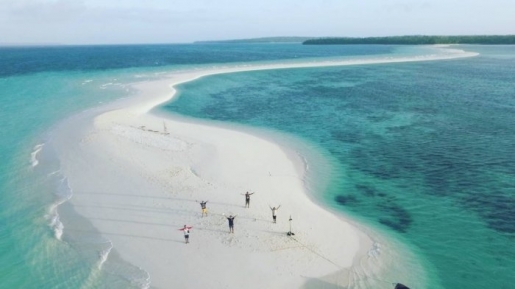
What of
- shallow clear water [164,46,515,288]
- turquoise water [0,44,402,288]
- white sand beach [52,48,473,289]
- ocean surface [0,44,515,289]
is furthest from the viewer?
shallow clear water [164,46,515,288]

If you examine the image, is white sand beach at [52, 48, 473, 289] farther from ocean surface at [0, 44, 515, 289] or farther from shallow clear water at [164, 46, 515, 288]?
shallow clear water at [164, 46, 515, 288]

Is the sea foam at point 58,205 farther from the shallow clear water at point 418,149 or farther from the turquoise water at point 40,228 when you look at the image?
the shallow clear water at point 418,149

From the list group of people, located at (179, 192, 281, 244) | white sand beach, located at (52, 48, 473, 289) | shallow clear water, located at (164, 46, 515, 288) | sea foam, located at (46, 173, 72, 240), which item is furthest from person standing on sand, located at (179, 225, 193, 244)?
shallow clear water, located at (164, 46, 515, 288)

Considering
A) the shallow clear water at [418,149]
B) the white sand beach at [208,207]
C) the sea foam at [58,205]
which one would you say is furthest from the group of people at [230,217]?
the sea foam at [58,205]

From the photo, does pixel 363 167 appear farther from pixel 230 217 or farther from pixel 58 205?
pixel 58 205

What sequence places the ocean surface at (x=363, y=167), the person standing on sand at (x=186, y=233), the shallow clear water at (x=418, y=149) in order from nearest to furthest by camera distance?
1. the ocean surface at (x=363, y=167)
2. the person standing on sand at (x=186, y=233)
3. the shallow clear water at (x=418, y=149)

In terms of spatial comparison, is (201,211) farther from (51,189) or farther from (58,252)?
(51,189)
